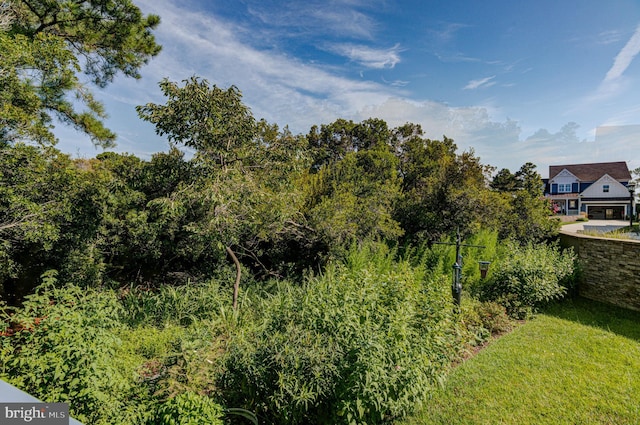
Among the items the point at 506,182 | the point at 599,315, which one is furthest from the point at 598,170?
the point at 599,315

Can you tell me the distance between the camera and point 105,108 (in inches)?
325

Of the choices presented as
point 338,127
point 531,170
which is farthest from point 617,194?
point 338,127

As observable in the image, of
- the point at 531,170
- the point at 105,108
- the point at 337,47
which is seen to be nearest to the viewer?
the point at 337,47

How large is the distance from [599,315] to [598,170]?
32.4m

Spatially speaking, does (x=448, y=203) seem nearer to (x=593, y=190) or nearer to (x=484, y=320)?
(x=484, y=320)

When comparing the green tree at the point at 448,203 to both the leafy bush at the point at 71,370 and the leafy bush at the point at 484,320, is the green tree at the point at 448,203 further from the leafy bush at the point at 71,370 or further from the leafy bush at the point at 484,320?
the leafy bush at the point at 71,370

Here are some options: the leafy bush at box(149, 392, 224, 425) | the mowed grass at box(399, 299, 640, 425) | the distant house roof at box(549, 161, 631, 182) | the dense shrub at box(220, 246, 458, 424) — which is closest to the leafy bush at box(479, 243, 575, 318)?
the mowed grass at box(399, 299, 640, 425)

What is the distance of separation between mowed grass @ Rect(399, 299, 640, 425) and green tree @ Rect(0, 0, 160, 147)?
24.4 feet

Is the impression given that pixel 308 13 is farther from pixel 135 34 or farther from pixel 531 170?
pixel 531 170

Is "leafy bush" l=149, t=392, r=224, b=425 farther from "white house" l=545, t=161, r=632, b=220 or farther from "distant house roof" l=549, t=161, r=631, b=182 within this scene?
"distant house roof" l=549, t=161, r=631, b=182

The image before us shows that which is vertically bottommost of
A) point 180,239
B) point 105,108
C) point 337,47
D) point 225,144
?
point 180,239

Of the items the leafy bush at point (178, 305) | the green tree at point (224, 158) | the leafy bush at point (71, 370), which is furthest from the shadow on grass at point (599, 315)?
the leafy bush at point (71, 370)

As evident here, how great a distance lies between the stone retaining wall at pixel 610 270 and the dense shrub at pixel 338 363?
6.59 metres

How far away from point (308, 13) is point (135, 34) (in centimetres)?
497
